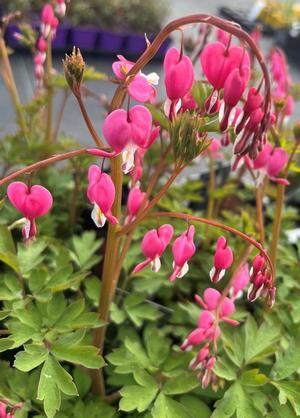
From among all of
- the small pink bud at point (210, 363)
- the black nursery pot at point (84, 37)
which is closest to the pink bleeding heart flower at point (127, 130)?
the small pink bud at point (210, 363)

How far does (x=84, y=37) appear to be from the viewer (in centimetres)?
318

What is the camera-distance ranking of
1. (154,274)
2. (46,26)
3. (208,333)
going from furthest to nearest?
1. (46,26)
2. (154,274)
3. (208,333)

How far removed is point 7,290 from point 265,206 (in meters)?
0.95

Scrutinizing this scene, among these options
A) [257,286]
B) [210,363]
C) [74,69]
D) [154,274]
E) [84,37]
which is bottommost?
[84,37]

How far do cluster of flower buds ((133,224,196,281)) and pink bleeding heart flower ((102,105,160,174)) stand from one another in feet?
0.46

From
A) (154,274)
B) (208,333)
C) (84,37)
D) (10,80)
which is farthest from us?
(84,37)

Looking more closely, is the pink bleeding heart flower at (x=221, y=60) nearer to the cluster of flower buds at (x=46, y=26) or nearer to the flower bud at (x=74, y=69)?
the flower bud at (x=74, y=69)

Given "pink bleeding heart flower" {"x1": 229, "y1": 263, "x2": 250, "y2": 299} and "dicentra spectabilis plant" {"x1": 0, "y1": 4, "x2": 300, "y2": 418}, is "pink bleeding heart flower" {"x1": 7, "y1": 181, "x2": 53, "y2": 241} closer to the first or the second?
"dicentra spectabilis plant" {"x1": 0, "y1": 4, "x2": 300, "y2": 418}

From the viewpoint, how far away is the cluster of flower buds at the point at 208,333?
801 mm

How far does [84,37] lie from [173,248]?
2.72 meters

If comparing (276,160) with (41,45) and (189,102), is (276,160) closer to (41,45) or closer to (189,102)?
(189,102)


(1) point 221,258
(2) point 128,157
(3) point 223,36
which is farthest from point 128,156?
(3) point 223,36

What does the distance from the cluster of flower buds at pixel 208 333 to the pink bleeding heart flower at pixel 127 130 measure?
0.32 m

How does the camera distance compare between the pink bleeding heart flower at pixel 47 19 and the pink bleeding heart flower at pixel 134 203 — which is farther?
the pink bleeding heart flower at pixel 47 19
